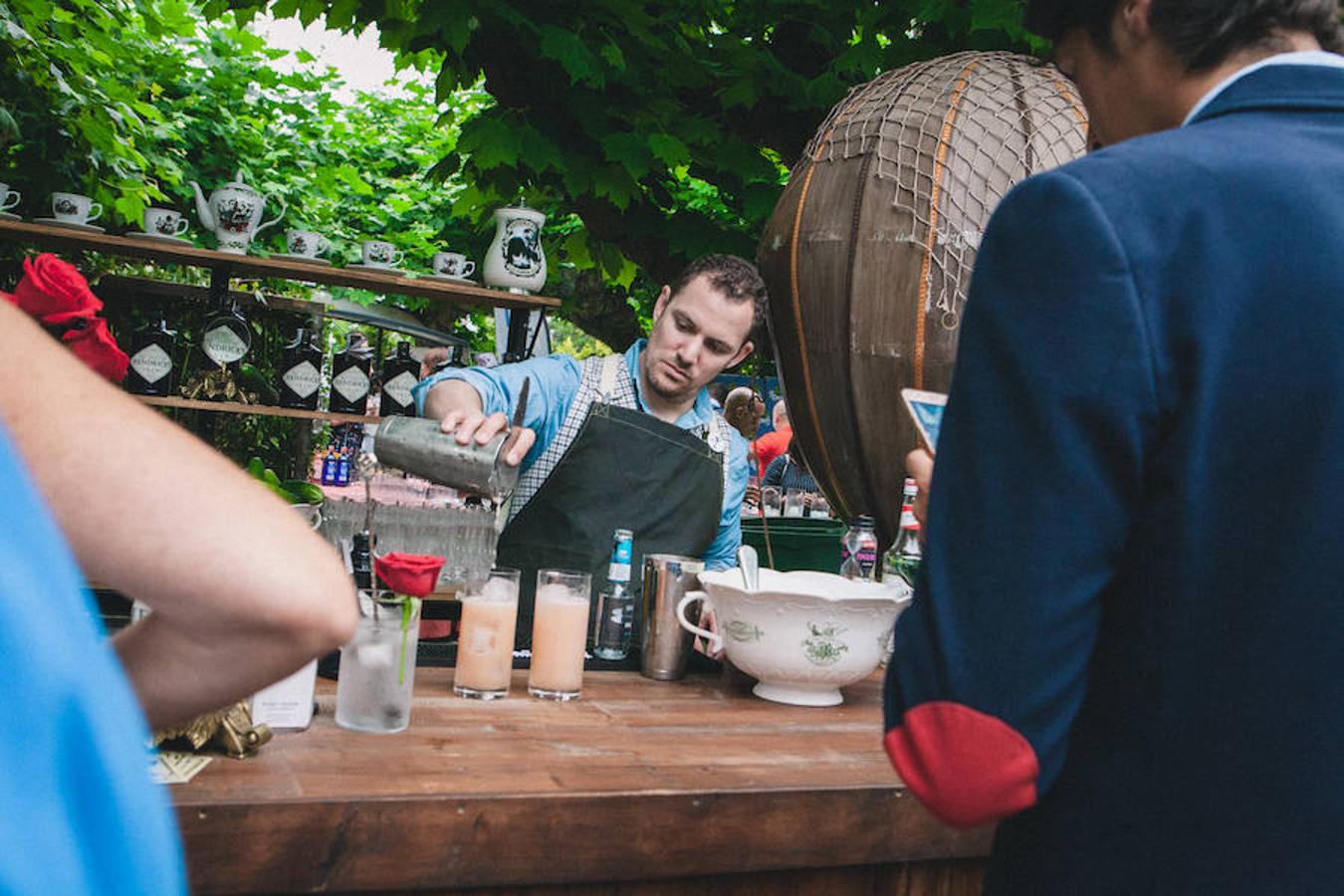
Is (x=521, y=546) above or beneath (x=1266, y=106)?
beneath

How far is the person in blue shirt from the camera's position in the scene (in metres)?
0.39

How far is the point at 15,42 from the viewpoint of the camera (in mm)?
4152

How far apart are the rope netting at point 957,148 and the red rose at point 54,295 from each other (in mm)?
2127

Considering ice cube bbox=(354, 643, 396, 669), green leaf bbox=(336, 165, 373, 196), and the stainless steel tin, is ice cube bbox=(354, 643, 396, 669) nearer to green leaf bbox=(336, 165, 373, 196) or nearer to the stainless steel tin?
the stainless steel tin

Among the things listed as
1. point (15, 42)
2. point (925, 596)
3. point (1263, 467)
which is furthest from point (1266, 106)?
point (15, 42)

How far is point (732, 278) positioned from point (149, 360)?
7.49 ft

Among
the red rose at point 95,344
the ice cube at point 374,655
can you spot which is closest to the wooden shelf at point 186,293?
the red rose at point 95,344

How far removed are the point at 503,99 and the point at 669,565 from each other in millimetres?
1626

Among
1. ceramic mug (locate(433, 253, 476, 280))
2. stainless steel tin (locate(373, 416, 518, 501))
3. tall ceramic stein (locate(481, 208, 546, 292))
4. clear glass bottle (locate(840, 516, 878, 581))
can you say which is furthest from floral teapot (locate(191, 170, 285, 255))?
clear glass bottle (locate(840, 516, 878, 581))

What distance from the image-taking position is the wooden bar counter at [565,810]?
122cm

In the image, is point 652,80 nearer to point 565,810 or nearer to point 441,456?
point 441,456

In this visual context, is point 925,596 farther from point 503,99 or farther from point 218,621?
point 503,99

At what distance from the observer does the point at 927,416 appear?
139 centimetres

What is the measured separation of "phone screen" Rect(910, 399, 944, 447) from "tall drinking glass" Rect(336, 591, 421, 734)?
755 millimetres
